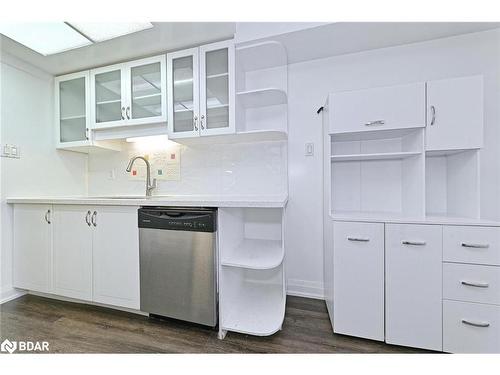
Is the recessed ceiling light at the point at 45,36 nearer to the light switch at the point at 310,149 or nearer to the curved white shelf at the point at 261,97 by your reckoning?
the curved white shelf at the point at 261,97

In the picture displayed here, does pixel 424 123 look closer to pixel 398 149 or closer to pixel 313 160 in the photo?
pixel 398 149

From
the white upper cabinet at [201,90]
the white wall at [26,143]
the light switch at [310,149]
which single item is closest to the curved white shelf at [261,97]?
the white upper cabinet at [201,90]

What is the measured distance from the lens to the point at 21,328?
1521 mm

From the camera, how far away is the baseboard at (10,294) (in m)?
1.88

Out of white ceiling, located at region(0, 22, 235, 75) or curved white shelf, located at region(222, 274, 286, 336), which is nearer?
curved white shelf, located at region(222, 274, 286, 336)

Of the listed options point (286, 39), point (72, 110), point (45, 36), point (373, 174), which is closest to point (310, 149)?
point (373, 174)

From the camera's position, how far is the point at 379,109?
1.44 metres

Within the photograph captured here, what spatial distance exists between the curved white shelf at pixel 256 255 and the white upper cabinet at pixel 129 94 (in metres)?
1.31

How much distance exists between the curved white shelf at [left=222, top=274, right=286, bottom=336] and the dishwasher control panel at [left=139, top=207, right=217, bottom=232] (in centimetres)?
51

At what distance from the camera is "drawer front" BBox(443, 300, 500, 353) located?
45.9 inches

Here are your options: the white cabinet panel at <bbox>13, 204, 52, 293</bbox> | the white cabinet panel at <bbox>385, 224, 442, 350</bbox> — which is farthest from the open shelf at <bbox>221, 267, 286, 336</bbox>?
the white cabinet panel at <bbox>13, 204, 52, 293</bbox>

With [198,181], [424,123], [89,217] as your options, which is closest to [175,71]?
[198,181]

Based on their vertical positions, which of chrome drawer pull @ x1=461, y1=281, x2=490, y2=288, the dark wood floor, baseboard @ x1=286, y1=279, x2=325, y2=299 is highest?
chrome drawer pull @ x1=461, y1=281, x2=490, y2=288

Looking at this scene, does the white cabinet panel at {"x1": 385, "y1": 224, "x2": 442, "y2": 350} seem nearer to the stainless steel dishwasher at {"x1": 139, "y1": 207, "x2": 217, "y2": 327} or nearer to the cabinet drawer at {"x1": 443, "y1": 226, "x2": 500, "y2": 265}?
the cabinet drawer at {"x1": 443, "y1": 226, "x2": 500, "y2": 265}
